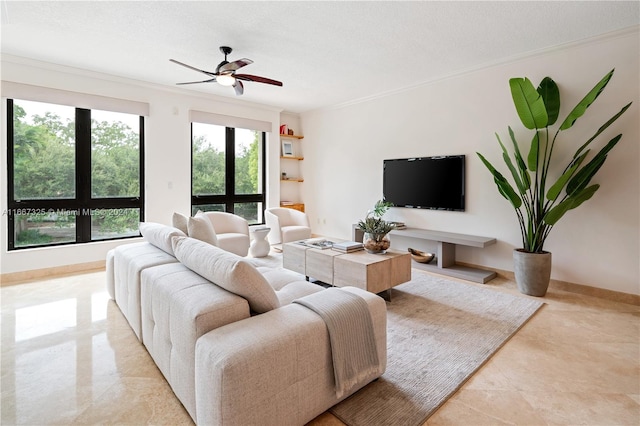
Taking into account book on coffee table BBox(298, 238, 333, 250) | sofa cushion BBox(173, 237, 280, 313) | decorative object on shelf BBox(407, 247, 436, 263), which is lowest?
decorative object on shelf BBox(407, 247, 436, 263)

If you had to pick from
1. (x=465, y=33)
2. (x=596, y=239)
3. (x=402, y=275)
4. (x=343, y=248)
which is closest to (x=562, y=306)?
(x=596, y=239)

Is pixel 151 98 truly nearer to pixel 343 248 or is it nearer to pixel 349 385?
pixel 343 248

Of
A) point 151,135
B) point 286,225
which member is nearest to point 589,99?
point 286,225

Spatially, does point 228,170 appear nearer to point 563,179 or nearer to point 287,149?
point 287,149

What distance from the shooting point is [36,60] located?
3.93m

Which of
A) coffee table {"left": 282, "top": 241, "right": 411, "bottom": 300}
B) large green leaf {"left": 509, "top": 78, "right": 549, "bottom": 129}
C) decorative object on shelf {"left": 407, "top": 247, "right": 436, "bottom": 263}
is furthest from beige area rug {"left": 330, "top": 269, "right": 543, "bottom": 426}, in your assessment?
large green leaf {"left": 509, "top": 78, "right": 549, "bottom": 129}

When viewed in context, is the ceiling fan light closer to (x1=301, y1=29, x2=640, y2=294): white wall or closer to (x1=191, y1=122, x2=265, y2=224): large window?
(x1=191, y1=122, x2=265, y2=224): large window

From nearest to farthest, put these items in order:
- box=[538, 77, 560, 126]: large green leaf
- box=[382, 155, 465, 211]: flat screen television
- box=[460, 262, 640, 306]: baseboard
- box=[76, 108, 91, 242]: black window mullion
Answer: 1. box=[460, 262, 640, 306]: baseboard
2. box=[538, 77, 560, 126]: large green leaf
3. box=[76, 108, 91, 242]: black window mullion
4. box=[382, 155, 465, 211]: flat screen television

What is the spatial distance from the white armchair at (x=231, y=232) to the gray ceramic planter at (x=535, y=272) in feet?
11.2

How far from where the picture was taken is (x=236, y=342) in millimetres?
1349

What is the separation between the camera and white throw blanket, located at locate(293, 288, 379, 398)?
1.60 m

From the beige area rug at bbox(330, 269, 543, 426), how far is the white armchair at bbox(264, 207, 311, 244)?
2.07m

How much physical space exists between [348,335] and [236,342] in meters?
0.59

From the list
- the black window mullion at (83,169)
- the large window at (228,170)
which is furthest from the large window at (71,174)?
the large window at (228,170)
